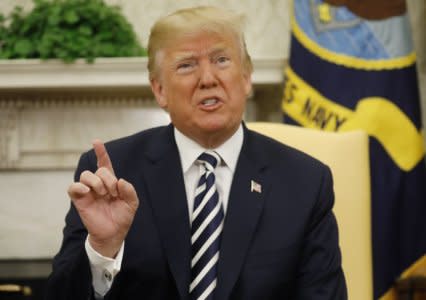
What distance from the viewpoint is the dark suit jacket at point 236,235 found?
1.67 metres

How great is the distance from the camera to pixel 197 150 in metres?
1.82

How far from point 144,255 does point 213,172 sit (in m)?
0.26

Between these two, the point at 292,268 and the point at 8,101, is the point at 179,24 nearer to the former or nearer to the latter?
the point at 292,268

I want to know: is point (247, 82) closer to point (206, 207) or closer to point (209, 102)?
point (209, 102)

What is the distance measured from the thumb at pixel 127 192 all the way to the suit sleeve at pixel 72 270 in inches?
6.1

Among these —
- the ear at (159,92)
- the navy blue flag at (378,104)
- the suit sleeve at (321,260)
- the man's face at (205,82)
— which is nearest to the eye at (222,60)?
the man's face at (205,82)

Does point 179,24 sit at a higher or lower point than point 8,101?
higher

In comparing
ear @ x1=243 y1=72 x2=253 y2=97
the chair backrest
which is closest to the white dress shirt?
ear @ x1=243 y1=72 x2=253 y2=97

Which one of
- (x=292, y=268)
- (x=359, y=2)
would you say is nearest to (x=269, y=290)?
(x=292, y=268)

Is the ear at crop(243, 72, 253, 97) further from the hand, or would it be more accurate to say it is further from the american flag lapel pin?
the hand

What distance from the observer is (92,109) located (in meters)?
4.02

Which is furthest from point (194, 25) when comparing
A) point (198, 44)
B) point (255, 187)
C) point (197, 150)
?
point (255, 187)

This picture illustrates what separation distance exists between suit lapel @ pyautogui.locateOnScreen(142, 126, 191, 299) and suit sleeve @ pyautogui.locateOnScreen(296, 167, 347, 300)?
29cm

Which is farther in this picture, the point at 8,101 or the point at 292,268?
the point at 8,101
